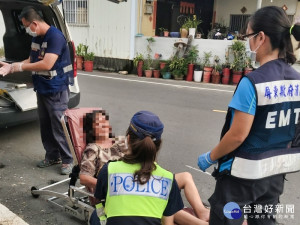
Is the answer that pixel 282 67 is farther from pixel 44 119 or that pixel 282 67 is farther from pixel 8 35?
pixel 8 35

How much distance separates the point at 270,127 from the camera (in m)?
1.77

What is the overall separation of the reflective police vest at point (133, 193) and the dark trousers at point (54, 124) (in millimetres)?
1985

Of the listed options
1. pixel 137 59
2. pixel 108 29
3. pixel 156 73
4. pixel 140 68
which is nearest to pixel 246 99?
pixel 156 73

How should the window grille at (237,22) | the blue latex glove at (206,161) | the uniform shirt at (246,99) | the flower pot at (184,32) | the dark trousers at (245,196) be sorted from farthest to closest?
the window grille at (237,22)
the flower pot at (184,32)
the blue latex glove at (206,161)
the dark trousers at (245,196)
the uniform shirt at (246,99)

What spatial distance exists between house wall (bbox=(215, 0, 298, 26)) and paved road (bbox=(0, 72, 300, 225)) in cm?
531

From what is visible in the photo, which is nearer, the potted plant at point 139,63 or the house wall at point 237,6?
the potted plant at point 139,63

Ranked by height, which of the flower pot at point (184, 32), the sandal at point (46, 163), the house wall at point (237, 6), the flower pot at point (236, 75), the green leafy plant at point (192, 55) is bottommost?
the sandal at point (46, 163)

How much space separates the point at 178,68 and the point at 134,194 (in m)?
9.13

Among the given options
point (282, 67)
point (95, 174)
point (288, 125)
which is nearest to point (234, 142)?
point (288, 125)

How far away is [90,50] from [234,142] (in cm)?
1196

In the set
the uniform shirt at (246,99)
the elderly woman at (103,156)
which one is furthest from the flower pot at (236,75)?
the uniform shirt at (246,99)

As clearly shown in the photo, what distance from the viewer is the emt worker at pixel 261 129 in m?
1.72

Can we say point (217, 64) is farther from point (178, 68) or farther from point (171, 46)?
point (171, 46)

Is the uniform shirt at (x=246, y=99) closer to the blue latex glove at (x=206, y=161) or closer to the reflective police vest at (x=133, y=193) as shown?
the blue latex glove at (x=206, y=161)
